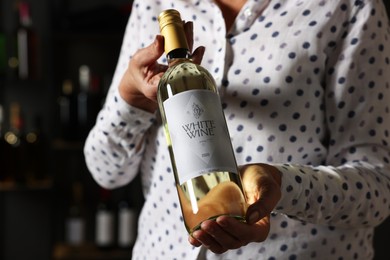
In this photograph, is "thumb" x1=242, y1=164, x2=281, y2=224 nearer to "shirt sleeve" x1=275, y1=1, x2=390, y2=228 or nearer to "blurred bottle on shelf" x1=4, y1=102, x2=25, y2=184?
"shirt sleeve" x1=275, y1=1, x2=390, y2=228

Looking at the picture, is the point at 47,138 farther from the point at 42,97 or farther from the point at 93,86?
the point at 93,86

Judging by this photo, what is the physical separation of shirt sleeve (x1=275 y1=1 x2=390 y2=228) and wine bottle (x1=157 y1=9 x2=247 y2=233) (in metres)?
0.19

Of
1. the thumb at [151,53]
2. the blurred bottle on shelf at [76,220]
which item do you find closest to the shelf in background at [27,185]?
the blurred bottle on shelf at [76,220]

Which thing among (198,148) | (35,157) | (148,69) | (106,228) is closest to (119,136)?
(148,69)

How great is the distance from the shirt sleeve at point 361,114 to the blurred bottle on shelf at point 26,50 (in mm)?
2137

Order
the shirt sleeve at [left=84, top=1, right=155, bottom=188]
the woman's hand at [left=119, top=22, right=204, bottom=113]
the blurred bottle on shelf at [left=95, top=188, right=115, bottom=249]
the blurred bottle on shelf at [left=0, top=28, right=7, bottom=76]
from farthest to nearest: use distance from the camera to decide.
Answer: the blurred bottle on shelf at [left=0, top=28, right=7, bottom=76], the blurred bottle on shelf at [left=95, top=188, right=115, bottom=249], the shirt sleeve at [left=84, top=1, right=155, bottom=188], the woman's hand at [left=119, top=22, right=204, bottom=113]

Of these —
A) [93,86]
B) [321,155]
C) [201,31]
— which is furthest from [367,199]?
[93,86]

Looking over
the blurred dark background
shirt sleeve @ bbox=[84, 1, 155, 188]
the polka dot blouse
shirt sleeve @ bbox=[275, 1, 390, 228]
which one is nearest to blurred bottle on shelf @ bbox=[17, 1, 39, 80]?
the blurred dark background

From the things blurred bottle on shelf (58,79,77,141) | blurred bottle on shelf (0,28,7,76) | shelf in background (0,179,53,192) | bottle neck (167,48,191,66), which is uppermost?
blurred bottle on shelf (0,28,7,76)

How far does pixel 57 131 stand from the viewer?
316 cm

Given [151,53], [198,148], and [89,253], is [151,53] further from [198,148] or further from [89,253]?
[89,253]

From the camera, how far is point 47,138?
305cm

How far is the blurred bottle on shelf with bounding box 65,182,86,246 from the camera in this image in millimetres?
2900

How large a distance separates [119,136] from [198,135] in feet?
1.01
